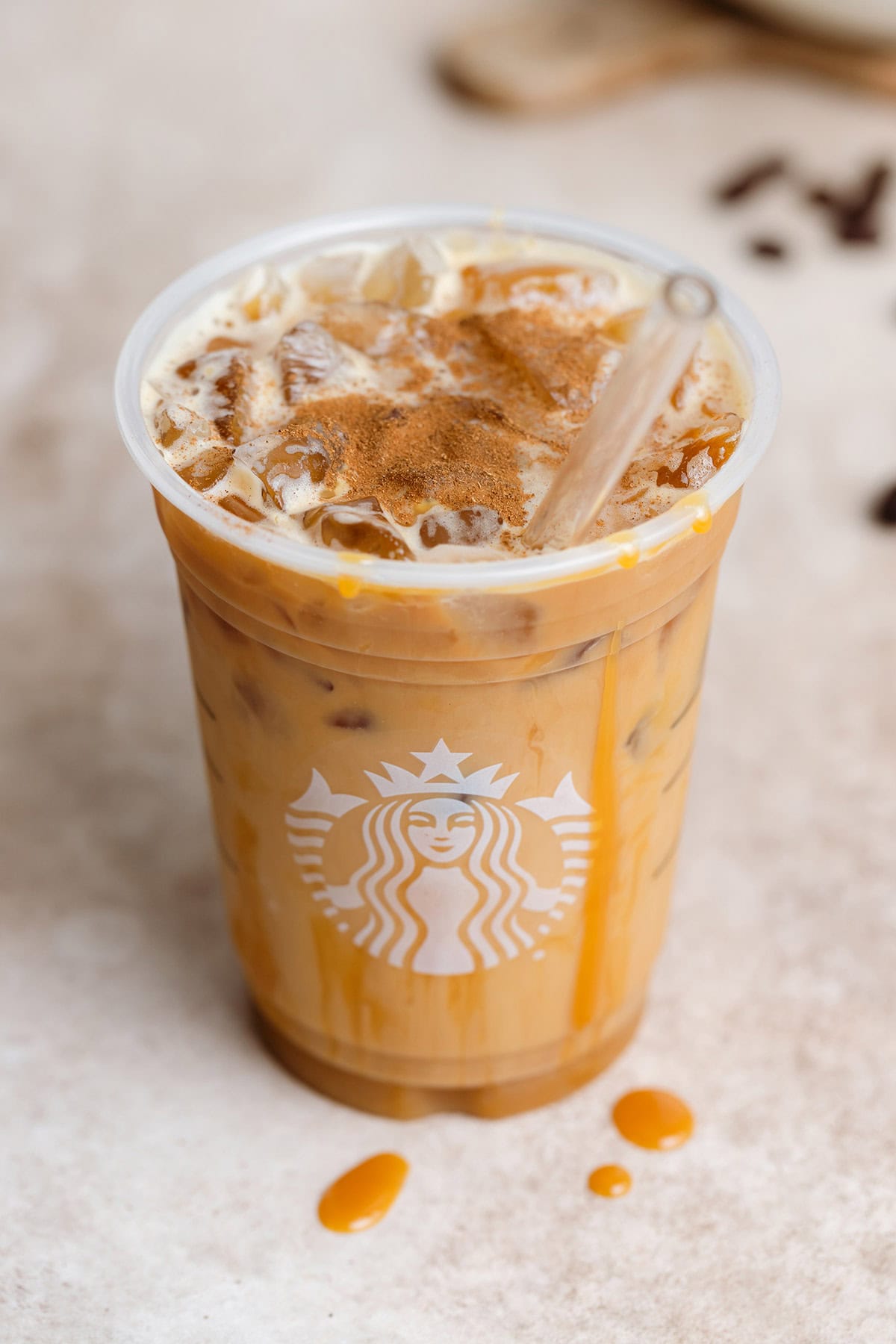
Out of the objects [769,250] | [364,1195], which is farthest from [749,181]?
[364,1195]

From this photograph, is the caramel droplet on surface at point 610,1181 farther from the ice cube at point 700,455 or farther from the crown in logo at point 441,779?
the ice cube at point 700,455

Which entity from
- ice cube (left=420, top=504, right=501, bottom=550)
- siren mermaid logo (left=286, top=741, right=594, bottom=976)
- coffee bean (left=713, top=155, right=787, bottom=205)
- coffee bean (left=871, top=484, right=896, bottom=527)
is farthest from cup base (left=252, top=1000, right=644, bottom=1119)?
coffee bean (left=713, top=155, right=787, bottom=205)

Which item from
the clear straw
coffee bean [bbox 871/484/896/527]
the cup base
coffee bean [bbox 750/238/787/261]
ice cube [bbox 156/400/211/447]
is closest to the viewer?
the clear straw

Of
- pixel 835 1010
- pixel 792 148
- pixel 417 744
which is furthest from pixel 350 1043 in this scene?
pixel 792 148

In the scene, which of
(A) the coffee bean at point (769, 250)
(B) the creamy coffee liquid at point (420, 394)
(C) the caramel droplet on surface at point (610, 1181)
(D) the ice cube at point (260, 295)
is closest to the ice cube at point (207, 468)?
(B) the creamy coffee liquid at point (420, 394)

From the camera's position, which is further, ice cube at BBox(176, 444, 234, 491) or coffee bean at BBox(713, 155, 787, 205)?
coffee bean at BBox(713, 155, 787, 205)

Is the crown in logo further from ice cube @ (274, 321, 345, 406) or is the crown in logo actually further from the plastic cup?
ice cube @ (274, 321, 345, 406)

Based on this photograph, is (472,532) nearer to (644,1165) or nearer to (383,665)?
(383,665)

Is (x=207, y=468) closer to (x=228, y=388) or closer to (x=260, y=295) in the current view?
(x=228, y=388)
